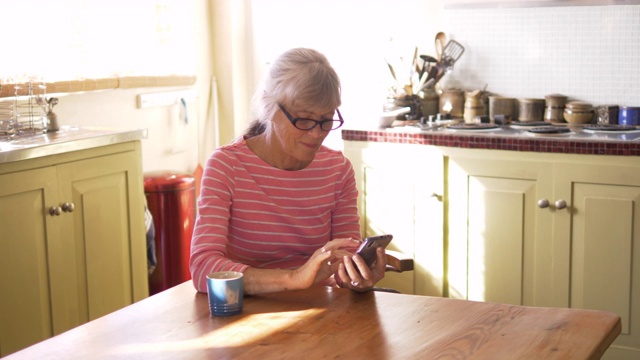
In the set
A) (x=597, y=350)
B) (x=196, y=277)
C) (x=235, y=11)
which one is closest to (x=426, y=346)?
(x=597, y=350)

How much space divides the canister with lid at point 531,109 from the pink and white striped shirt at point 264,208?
6.06ft

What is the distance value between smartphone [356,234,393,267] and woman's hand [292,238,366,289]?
0.03 m

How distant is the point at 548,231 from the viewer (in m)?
3.45

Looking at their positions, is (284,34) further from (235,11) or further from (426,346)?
(426,346)

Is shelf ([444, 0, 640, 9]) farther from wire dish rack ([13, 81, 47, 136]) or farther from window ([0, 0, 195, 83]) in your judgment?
wire dish rack ([13, 81, 47, 136])

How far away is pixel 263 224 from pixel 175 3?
259cm

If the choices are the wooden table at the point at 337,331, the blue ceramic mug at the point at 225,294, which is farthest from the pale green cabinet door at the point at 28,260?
the blue ceramic mug at the point at 225,294

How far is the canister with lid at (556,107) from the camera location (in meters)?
3.94

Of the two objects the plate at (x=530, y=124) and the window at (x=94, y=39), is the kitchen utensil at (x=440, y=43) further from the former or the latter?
the window at (x=94, y=39)

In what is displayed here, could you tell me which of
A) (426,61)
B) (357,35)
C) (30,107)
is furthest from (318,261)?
(357,35)

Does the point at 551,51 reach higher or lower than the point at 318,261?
higher

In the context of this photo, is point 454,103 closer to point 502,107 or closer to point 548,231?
point 502,107

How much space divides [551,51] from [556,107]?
10.9 inches

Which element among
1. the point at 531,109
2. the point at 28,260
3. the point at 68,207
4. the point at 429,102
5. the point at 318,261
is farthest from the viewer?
the point at 429,102
